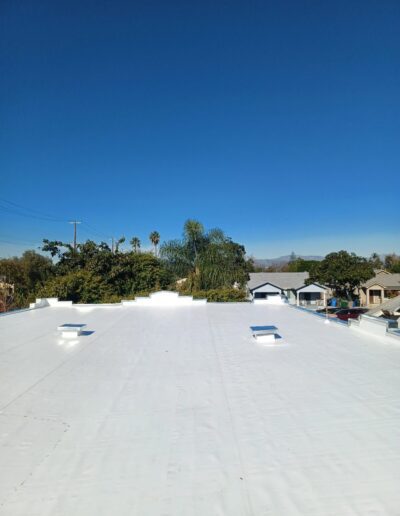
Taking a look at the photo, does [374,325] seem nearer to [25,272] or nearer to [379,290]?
[25,272]

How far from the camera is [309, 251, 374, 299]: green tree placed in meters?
35.9

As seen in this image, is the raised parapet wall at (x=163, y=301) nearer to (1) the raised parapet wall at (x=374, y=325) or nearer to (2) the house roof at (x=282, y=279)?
(1) the raised parapet wall at (x=374, y=325)

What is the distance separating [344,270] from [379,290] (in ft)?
24.7

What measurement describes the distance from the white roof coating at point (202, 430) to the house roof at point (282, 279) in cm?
3221

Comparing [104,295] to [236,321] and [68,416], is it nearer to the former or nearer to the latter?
[236,321]

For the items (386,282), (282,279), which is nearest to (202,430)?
(282,279)

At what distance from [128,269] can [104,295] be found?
346 centimetres

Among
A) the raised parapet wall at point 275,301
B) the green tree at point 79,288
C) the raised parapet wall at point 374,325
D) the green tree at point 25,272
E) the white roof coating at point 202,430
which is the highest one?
the green tree at point 25,272

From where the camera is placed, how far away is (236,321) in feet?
32.1

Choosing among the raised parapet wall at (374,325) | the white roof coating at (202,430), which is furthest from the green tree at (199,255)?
the white roof coating at (202,430)

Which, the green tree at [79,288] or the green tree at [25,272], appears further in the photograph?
the green tree at [25,272]

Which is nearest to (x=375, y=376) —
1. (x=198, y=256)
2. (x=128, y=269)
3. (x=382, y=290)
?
(x=128, y=269)

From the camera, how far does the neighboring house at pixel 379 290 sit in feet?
128

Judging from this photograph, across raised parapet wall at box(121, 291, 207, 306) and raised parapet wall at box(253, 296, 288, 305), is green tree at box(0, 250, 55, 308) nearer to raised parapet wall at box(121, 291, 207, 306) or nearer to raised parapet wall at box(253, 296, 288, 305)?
raised parapet wall at box(121, 291, 207, 306)
